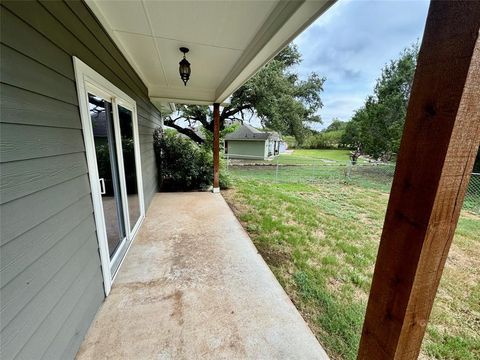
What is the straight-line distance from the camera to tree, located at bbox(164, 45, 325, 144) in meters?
8.95

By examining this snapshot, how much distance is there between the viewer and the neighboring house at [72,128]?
1027mm

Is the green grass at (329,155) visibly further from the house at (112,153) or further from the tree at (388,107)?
the house at (112,153)

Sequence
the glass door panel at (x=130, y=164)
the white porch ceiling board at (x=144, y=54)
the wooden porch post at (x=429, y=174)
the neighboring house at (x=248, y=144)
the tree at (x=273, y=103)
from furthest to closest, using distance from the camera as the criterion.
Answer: the neighboring house at (x=248, y=144)
the tree at (x=273, y=103)
the glass door panel at (x=130, y=164)
the white porch ceiling board at (x=144, y=54)
the wooden porch post at (x=429, y=174)

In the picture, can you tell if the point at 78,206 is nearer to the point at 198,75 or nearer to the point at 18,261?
the point at 18,261

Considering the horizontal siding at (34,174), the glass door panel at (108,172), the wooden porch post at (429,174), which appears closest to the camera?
the wooden porch post at (429,174)

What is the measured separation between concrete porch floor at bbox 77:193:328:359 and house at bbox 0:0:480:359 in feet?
0.15

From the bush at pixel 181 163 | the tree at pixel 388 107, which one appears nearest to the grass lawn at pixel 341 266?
the bush at pixel 181 163

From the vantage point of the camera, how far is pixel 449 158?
61 cm

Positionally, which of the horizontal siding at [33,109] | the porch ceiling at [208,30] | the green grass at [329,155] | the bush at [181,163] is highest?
the porch ceiling at [208,30]

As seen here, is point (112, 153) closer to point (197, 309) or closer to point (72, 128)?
point (72, 128)

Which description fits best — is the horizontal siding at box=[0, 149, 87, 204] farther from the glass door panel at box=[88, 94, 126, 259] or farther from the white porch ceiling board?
the white porch ceiling board

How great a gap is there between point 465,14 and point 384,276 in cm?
83

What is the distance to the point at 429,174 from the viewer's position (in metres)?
0.64

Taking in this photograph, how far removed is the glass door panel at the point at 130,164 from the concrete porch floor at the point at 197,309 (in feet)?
1.84
